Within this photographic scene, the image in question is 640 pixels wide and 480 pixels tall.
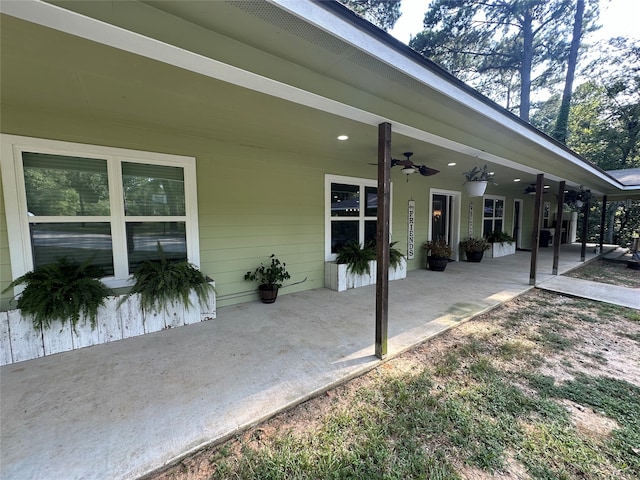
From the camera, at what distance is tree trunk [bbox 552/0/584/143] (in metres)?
11.5

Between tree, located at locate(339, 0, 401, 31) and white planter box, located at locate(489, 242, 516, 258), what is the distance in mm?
9493

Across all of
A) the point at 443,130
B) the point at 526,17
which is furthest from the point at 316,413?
the point at 526,17

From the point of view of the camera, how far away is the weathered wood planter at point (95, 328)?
2.34 metres

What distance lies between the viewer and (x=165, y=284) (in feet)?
9.63

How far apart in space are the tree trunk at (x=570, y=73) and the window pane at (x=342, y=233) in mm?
14421

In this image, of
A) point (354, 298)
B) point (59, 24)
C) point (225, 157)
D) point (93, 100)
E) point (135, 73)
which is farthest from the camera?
point (354, 298)

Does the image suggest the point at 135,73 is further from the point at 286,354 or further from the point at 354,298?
the point at 354,298

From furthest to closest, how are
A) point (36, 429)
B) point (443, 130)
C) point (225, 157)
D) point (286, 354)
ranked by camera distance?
point (225, 157) → point (443, 130) → point (286, 354) → point (36, 429)

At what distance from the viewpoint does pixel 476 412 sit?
183 centimetres

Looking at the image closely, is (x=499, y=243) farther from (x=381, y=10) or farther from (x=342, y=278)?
(x=381, y=10)

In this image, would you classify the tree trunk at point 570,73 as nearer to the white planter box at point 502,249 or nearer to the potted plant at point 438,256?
the white planter box at point 502,249

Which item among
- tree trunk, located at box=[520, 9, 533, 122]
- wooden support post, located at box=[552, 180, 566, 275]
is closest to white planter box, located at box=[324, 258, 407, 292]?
wooden support post, located at box=[552, 180, 566, 275]

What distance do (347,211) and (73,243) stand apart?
3.95 metres

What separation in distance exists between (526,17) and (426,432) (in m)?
16.9
